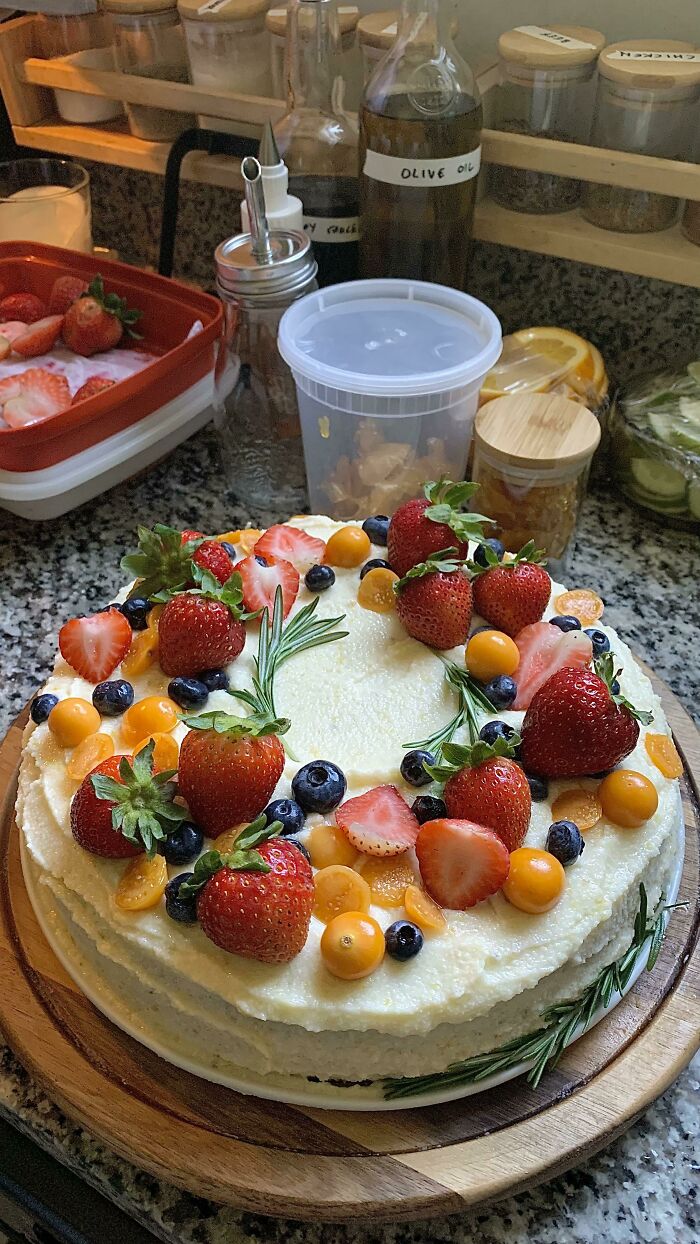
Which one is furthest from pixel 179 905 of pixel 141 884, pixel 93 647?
pixel 93 647

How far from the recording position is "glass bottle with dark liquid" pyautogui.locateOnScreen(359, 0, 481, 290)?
1.43 m

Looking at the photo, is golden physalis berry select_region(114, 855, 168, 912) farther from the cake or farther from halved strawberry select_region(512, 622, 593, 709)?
halved strawberry select_region(512, 622, 593, 709)

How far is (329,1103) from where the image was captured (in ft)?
3.08

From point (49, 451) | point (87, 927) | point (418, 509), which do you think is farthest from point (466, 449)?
point (87, 927)

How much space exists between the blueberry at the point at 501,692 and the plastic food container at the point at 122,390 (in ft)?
2.75

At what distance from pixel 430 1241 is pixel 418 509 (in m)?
0.81

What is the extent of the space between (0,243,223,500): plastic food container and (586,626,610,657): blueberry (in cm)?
87

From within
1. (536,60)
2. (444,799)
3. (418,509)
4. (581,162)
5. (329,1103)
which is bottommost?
(329,1103)

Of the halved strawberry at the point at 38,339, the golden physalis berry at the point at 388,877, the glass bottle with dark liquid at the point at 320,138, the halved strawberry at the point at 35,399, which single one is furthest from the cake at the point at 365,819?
the halved strawberry at the point at 38,339

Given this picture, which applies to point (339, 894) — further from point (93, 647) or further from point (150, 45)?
point (150, 45)

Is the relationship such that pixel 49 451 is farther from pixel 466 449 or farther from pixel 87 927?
pixel 87 927

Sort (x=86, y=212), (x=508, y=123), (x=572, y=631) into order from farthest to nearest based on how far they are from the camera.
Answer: (x=86, y=212), (x=508, y=123), (x=572, y=631)

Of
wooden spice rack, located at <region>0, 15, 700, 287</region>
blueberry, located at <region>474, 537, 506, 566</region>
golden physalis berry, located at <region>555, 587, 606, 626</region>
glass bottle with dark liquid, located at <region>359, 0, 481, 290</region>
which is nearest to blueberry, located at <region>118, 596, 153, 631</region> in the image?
blueberry, located at <region>474, 537, 506, 566</region>

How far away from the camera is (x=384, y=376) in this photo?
4.55 feet
